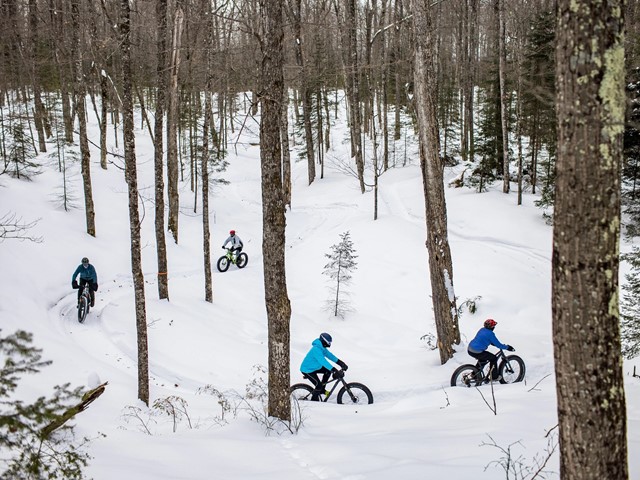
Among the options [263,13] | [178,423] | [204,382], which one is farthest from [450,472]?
[204,382]

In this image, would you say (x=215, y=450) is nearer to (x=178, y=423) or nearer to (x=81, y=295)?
(x=178, y=423)

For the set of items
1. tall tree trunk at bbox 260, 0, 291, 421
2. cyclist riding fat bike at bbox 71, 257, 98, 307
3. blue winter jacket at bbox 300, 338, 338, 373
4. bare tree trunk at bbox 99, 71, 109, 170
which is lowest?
blue winter jacket at bbox 300, 338, 338, 373

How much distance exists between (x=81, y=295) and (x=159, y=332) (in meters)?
2.51

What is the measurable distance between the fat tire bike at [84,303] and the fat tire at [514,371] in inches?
433

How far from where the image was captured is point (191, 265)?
20219 mm

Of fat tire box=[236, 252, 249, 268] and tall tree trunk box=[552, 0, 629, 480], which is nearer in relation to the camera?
tall tree trunk box=[552, 0, 629, 480]

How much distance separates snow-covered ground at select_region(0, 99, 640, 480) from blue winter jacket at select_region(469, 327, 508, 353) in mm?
846

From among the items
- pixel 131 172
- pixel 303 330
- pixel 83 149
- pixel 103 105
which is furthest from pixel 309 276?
pixel 103 105

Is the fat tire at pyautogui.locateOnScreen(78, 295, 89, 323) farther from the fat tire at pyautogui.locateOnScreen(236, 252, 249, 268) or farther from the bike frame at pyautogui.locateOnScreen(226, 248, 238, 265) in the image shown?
the fat tire at pyautogui.locateOnScreen(236, 252, 249, 268)

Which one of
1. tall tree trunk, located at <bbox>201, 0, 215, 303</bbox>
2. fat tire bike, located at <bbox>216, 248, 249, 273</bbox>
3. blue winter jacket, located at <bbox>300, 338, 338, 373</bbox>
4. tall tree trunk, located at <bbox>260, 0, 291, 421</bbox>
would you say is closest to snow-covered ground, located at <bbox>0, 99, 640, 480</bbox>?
fat tire bike, located at <bbox>216, 248, 249, 273</bbox>

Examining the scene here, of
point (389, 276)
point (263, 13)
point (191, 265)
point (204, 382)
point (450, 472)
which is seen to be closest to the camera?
point (450, 472)

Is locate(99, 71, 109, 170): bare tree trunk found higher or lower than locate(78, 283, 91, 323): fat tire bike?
higher

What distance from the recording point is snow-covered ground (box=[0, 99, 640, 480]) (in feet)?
18.4

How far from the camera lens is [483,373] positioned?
10047mm
